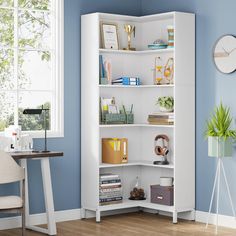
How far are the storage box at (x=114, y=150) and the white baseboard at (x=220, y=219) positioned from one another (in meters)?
0.97

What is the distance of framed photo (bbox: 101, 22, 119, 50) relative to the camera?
6555mm

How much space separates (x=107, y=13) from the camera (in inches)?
267

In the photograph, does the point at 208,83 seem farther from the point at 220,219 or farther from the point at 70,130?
the point at 70,130

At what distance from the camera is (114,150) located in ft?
21.5

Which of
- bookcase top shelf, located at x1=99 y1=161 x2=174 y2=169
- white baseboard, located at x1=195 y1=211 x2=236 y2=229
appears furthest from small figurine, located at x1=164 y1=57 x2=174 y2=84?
white baseboard, located at x1=195 y1=211 x2=236 y2=229

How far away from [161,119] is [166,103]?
0.60 feet

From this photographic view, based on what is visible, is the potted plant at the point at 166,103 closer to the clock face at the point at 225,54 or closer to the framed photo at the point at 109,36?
the clock face at the point at 225,54

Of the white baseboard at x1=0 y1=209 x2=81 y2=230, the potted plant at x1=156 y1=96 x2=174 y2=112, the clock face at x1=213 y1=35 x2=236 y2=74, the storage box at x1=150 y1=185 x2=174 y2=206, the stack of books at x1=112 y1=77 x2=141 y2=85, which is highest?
the clock face at x1=213 y1=35 x2=236 y2=74

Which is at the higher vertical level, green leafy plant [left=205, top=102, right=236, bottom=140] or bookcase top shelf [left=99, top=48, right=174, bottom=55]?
bookcase top shelf [left=99, top=48, right=174, bottom=55]

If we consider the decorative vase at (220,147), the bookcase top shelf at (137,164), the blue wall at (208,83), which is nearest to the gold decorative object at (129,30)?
the blue wall at (208,83)

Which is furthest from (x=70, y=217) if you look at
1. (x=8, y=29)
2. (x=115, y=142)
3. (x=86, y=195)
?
(x=8, y=29)

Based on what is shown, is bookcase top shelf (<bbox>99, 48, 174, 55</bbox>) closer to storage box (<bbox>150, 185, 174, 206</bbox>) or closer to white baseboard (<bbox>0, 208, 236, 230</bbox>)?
storage box (<bbox>150, 185, 174, 206</bbox>)

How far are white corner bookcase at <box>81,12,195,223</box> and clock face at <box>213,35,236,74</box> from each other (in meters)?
0.32

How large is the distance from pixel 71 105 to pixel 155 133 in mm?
1005
